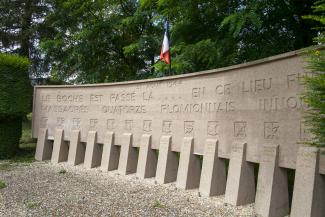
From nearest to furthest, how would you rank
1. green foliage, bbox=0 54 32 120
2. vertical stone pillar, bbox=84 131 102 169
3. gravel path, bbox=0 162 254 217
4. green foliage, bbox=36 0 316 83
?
gravel path, bbox=0 162 254 217 < green foliage, bbox=36 0 316 83 < vertical stone pillar, bbox=84 131 102 169 < green foliage, bbox=0 54 32 120

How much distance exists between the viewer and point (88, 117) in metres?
11.4

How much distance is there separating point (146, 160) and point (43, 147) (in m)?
4.55

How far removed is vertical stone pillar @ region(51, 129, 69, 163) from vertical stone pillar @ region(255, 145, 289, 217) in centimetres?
714

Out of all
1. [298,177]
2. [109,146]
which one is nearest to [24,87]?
[109,146]

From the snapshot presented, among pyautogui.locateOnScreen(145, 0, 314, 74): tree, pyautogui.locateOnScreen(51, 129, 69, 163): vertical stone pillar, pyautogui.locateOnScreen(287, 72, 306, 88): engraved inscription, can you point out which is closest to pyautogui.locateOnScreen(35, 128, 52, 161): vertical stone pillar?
pyautogui.locateOnScreen(51, 129, 69, 163): vertical stone pillar

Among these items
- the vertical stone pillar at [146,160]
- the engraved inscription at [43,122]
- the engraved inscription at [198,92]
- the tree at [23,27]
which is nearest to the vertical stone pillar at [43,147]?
the engraved inscription at [43,122]

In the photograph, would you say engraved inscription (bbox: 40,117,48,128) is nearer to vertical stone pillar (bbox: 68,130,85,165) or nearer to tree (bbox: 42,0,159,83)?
vertical stone pillar (bbox: 68,130,85,165)

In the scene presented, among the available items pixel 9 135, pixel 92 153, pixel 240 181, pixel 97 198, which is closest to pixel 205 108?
pixel 240 181

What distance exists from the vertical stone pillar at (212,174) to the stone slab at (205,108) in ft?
0.60

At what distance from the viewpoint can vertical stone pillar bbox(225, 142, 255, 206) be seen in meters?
6.76

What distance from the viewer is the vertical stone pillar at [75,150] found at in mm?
11352

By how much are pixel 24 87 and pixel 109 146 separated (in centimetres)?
410

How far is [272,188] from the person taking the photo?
6055mm

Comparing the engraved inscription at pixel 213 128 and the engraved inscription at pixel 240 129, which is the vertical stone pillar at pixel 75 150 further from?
the engraved inscription at pixel 240 129
